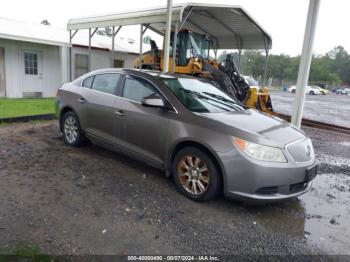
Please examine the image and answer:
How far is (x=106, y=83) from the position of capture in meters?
5.00

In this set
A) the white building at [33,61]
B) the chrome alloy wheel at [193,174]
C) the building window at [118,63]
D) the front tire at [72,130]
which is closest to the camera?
the chrome alloy wheel at [193,174]

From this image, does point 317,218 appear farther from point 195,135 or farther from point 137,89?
point 137,89

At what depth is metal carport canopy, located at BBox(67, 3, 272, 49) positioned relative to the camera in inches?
421

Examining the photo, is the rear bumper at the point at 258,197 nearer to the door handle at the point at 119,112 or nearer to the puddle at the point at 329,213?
the puddle at the point at 329,213

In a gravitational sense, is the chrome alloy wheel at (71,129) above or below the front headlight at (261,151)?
below

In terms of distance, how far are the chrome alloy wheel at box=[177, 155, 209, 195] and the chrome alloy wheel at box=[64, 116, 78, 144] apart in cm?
261

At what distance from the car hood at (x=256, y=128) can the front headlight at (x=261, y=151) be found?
A: 5cm

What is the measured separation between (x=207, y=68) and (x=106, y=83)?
7435mm

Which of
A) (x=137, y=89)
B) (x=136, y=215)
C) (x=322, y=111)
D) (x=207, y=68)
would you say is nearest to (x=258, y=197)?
(x=136, y=215)

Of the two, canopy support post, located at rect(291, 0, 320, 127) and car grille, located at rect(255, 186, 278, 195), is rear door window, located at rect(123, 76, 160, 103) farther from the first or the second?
canopy support post, located at rect(291, 0, 320, 127)

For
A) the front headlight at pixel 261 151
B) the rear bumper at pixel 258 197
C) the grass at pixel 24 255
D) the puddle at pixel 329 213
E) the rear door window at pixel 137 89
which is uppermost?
the rear door window at pixel 137 89

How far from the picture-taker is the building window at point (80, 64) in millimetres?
15625

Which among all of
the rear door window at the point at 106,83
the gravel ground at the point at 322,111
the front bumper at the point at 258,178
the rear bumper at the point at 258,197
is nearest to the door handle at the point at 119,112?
the rear door window at the point at 106,83

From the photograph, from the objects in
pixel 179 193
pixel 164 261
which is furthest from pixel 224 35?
pixel 164 261
